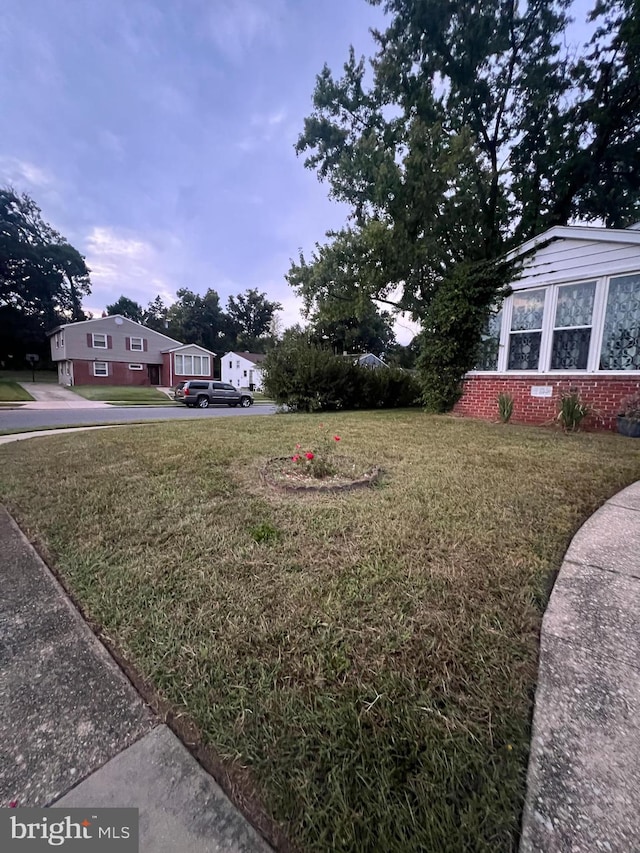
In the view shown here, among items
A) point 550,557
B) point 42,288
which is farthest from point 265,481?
point 42,288

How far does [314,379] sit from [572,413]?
6709 mm

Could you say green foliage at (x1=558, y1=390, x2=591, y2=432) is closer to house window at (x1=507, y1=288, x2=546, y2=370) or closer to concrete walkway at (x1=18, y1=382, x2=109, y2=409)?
house window at (x1=507, y1=288, x2=546, y2=370)

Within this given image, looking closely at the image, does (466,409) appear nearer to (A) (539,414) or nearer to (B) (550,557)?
(A) (539,414)

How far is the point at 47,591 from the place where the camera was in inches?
77.1

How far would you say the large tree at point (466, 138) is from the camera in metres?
9.61

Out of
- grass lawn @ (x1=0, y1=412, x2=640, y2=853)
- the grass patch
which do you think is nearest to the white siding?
grass lawn @ (x1=0, y1=412, x2=640, y2=853)

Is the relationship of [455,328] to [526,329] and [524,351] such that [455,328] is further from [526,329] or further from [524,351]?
[524,351]

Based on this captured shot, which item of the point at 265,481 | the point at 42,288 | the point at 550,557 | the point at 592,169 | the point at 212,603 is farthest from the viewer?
the point at 42,288

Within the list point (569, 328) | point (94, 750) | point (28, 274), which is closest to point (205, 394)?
point (569, 328)

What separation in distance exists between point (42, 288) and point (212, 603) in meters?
43.4

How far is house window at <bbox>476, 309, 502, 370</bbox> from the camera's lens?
7.93 meters

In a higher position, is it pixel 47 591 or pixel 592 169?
pixel 592 169

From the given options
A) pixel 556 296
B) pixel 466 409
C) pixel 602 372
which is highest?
pixel 556 296

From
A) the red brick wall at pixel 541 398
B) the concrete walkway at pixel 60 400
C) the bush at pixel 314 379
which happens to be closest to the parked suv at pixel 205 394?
the concrete walkway at pixel 60 400
